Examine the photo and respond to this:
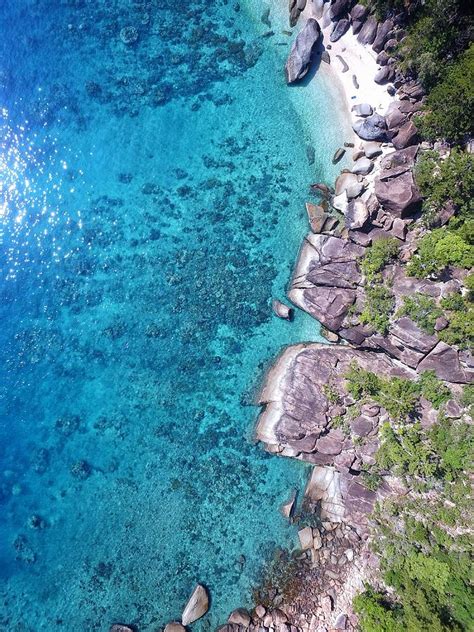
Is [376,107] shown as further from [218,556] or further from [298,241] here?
[218,556]

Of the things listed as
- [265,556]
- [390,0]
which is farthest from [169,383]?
[390,0]

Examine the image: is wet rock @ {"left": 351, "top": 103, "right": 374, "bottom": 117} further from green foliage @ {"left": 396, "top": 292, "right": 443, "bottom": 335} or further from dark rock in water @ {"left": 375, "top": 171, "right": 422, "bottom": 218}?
green foliage @ {"left": 396, "top": 292, "right": 443, "bottom": 335}

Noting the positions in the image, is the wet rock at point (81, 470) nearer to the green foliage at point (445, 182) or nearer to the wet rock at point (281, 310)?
the wet rock at point (281, 310)

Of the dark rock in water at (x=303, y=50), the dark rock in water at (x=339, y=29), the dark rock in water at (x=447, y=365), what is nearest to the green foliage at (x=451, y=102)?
the dark rock in water at (x=339, y=29)

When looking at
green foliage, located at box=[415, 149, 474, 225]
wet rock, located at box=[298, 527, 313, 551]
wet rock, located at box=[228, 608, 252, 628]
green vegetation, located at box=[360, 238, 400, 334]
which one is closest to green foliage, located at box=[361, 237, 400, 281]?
green vegetation, located at box=[360, 238, 400, 334]

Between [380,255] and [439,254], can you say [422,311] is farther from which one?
[380,255]

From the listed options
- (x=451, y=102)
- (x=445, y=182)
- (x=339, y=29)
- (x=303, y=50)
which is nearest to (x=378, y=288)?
(x=445, y=182)

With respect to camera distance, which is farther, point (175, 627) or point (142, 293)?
point (142, 293)
